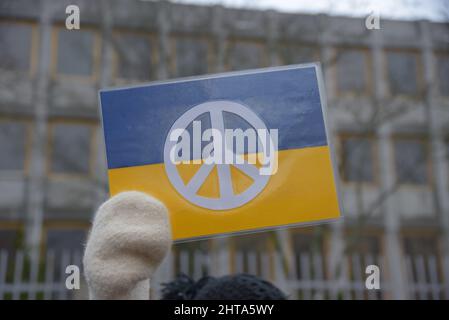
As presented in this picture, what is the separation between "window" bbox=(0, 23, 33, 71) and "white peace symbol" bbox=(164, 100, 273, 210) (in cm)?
971

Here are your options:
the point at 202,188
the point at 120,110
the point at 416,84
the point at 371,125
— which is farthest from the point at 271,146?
the point at 416,84

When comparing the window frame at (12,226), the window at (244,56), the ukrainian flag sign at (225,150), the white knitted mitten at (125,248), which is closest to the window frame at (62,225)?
the window frame at (12,226)

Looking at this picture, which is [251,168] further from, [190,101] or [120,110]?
[120,110]

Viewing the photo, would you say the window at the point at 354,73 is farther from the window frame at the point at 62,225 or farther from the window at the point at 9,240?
the window at the point at 9,240

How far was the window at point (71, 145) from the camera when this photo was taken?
11938 mm

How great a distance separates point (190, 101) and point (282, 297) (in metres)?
0.93

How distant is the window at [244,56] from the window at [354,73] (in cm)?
335

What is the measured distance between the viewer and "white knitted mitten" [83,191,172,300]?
1182mm

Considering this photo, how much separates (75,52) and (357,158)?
22.7ft

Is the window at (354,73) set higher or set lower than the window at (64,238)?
higher

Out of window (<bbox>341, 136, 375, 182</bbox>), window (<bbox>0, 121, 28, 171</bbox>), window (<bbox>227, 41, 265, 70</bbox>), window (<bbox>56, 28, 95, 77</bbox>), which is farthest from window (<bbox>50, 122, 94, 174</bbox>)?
window (<bbox>341, 136, 375, 182</bbox>)

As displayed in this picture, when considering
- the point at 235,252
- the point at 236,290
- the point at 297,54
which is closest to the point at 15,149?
the point at 235,252

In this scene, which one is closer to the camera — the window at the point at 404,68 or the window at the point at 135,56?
the window at the point at 135,56

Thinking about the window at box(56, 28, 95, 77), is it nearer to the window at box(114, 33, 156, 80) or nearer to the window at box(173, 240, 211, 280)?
the window at box(114, 33, 156, 80)
